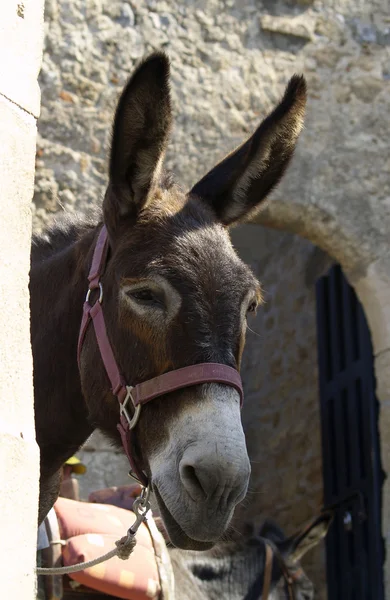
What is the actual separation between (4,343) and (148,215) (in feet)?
3.10

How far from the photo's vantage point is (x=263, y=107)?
601cm

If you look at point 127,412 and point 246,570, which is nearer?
point 127,412

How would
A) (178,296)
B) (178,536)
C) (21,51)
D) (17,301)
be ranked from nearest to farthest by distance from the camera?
(17,301) → (21,51) → (178,536) → (178,296)

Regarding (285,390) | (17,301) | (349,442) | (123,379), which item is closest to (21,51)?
(17,301)

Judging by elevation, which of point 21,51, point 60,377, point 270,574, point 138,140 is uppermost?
point 138,140

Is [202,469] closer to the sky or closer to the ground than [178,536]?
closer to the sky

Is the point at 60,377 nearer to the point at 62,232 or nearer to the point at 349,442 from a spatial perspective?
the point at 62,232

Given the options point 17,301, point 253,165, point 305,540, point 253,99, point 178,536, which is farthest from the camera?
point 253,99

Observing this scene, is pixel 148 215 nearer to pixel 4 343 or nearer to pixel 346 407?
pixel 4 343

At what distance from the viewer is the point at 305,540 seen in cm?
477

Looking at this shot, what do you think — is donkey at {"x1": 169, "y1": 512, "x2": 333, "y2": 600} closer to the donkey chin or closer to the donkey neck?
the donkey neck

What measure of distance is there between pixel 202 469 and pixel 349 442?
4.57m

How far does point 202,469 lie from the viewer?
7.02ft

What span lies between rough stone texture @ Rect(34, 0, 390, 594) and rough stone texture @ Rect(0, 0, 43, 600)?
11.0ft
